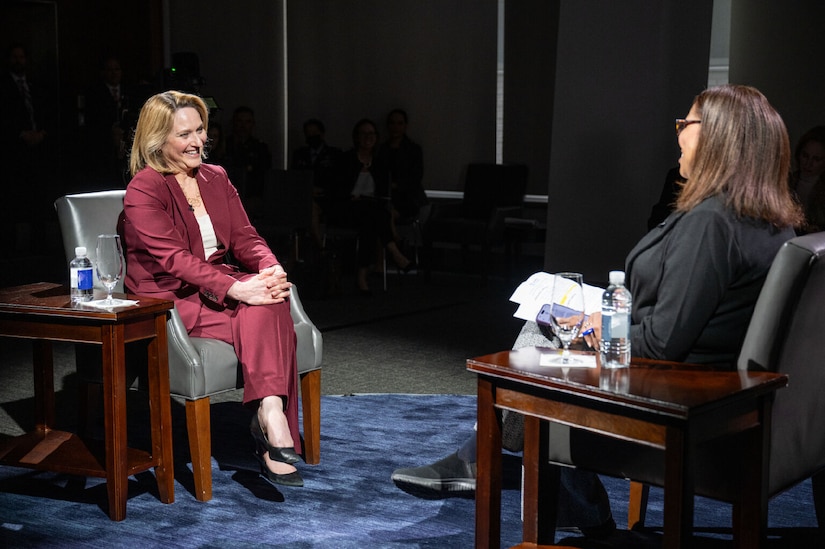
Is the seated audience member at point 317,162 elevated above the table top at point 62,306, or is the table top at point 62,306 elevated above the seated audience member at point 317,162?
the seated audience member at point 317,162

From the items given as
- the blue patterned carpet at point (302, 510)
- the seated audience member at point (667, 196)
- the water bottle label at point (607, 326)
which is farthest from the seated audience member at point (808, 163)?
the water bottle label at point (607, 326)

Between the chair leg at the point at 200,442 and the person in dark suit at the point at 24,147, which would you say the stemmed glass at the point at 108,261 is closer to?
the chair leg at the point at 200,442

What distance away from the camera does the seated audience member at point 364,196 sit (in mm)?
7797

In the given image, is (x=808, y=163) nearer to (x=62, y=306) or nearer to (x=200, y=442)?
(x=200, y=442)

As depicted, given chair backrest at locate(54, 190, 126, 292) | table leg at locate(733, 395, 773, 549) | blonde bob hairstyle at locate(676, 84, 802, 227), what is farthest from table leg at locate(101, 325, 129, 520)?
table leg at locate(733, 395, 773, 549)

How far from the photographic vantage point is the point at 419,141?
9664mm

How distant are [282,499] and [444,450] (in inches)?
28.1

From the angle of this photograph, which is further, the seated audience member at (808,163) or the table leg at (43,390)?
the seated audience member at (808,163)

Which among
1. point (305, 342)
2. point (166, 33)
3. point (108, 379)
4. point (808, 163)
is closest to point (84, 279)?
point (108, 379)

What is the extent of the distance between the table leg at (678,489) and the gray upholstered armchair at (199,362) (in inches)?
65.7

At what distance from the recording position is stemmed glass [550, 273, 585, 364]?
2.16 metres

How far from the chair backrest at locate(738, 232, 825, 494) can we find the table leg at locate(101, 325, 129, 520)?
173 cm

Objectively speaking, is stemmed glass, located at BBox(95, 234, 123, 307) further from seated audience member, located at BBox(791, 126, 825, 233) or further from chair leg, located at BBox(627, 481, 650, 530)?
seated audience member, located at BBox(791, 126, 825, 233)

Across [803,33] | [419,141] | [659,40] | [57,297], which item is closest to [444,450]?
[57,297]
